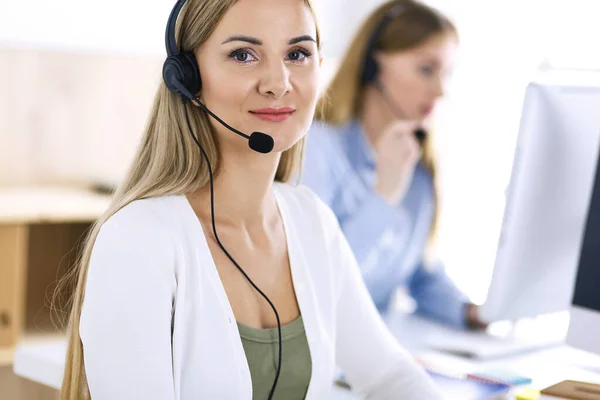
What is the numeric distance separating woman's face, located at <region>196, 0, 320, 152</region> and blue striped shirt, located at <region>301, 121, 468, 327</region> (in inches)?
36.9

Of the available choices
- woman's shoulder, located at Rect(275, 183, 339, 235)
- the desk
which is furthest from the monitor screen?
the desk

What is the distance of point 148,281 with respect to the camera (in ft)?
3.62

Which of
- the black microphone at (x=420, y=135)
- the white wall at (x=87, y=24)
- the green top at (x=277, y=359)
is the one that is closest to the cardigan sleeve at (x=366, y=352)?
the green top at (x=277, y=359)

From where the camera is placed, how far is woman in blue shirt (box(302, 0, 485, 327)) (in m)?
2.22

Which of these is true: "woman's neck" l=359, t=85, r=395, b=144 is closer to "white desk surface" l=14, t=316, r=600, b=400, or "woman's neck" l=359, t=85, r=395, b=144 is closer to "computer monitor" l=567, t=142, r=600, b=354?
"white desk surface" l=14, t=316, r=600, b=400

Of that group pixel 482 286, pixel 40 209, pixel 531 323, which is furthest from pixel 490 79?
pixel 40 209

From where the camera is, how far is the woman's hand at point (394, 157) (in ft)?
7.57

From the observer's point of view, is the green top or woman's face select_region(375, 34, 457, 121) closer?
the green top

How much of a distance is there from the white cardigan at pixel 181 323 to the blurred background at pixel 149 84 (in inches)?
40.7

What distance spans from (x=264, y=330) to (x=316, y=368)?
0.10 metres

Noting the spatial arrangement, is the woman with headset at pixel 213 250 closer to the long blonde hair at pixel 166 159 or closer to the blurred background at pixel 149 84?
the long blonde hair at pixel 166 159

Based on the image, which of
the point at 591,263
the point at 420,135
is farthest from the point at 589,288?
the point at 420,135

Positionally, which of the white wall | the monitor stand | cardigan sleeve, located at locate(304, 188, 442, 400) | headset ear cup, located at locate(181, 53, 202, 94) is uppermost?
the white wall

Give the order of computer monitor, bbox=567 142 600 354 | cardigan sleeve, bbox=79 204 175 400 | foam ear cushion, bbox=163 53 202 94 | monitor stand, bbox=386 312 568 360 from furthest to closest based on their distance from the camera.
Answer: monitor stand, bbox=386 312 568 360 < computer monitor, bbox=567 142 600 354 < foam ear cushion, bbox=163 53 202 94 < cardigan sleeve, bbox=79 204 175 400
